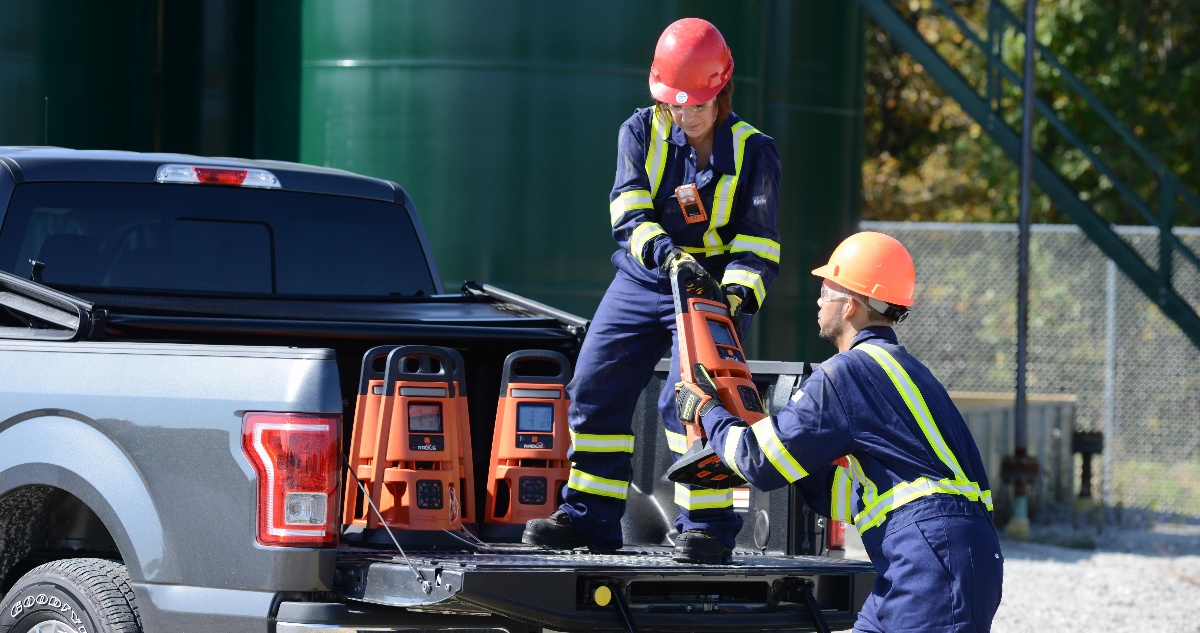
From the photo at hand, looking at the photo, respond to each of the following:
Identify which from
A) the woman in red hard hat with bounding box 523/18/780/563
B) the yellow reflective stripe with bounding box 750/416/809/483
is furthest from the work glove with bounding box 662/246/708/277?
the yellow reflective stripe with bounding box 750/416/809/483

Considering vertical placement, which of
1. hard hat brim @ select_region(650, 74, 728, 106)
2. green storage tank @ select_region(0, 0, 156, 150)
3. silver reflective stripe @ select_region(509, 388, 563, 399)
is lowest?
silver reflective stripe @ select_region(509, 388, 563, 399)

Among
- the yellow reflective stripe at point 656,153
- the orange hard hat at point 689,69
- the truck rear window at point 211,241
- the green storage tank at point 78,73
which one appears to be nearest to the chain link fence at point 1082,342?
the green storage tank at point 78,73

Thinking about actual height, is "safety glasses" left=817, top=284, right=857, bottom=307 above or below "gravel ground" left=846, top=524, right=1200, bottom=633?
above

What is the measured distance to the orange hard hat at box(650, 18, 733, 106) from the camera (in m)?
5.34

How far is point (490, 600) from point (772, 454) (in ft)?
2.66

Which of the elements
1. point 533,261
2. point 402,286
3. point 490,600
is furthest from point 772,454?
point 533,261

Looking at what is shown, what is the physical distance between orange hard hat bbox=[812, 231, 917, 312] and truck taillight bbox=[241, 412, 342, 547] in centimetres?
137

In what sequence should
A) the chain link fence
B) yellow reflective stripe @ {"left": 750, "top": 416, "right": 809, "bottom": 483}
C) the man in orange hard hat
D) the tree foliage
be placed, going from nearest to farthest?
1. the man in orange hard hat
2. yellow reflective stripe @ {"left": 750, "top": 416, "right": 809, "bottom": 483}
3. the chain link fence
4. the tree foliage

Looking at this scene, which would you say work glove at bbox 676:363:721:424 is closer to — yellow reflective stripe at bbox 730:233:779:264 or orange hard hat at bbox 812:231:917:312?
orange hard hat at bbox 812:231:917:312

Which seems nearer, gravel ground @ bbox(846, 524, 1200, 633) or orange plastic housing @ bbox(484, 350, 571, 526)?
orange plastic housing @ bbox(484, 350, 571, 526)

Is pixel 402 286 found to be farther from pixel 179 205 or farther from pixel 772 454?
pixel 772 454

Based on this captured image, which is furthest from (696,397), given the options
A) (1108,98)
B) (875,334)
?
(1108,98)

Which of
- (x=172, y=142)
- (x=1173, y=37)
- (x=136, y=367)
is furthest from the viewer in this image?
(x=1173, y=37)

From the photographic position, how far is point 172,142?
1190 centimetres
